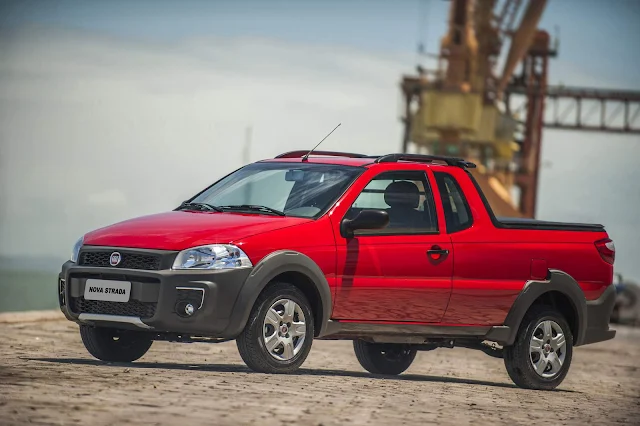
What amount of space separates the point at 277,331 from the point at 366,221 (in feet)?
3.35

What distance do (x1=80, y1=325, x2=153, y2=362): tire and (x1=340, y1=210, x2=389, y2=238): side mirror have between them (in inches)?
68.9

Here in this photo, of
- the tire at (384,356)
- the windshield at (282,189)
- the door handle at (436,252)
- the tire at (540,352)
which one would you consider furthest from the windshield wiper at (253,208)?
the tire at (540,352)

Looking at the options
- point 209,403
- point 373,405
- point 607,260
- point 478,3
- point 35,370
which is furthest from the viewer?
point 478,3

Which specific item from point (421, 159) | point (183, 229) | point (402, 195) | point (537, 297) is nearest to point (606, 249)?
point (537, 297)

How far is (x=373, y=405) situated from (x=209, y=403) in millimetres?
1164

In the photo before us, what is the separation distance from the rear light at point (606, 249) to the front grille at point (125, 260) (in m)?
4.42

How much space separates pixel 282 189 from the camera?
1123 cm

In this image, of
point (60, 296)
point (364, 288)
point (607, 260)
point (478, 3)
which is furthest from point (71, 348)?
point (478, 3)

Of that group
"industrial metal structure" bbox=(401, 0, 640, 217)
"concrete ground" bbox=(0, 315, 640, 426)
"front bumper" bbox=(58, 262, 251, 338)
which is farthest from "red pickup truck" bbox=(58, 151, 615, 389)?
"industrial metal structure" bbox=(401, 0, 640, 217)

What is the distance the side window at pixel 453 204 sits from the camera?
11516mm

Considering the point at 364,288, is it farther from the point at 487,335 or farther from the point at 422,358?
the point at 422,358

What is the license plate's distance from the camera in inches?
397

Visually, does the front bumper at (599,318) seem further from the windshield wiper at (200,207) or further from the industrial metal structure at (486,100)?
the industrial metal structure at (486,100)

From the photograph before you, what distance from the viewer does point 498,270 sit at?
11719 millimetres
